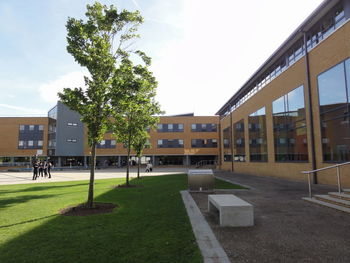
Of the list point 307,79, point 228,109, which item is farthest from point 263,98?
point 228,109

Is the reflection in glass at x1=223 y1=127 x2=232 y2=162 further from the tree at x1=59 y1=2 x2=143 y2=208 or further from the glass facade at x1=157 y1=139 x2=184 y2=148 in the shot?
the tree at x1=59 y1=2 x2=143 y2=208

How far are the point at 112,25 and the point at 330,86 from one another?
1190cm

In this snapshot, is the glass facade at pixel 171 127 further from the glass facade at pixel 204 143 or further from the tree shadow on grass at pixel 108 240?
the tree shadow on grass at pixel 108 240

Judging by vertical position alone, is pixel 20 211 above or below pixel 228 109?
below

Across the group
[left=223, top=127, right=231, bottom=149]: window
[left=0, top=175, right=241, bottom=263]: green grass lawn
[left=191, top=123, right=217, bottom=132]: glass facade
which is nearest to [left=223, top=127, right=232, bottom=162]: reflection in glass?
[left=223, top=127, right=231, bottom=149]: window

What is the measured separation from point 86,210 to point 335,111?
517 inches

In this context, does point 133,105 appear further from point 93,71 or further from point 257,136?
point 257,136

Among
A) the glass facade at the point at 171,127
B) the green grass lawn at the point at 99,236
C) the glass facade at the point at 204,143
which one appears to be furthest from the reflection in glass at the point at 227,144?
the green grass lawn at the point at 99,236

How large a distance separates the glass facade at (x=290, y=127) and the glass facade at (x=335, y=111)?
2.18 m

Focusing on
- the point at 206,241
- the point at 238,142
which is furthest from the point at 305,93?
the point at 238,142

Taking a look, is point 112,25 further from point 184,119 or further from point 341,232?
point 184,119

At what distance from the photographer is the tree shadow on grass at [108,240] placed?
4242 millimetres

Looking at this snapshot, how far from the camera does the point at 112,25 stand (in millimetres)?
9445

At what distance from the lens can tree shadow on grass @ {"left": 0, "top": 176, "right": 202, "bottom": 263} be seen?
4.24m
